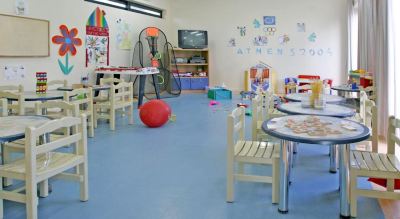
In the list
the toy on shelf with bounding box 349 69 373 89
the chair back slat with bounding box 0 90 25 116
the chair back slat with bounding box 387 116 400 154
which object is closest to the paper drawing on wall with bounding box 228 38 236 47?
the toy on shelf with bounding box 349 69 373 89

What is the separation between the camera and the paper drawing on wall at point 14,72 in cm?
576

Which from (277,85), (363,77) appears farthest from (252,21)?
(363,77)

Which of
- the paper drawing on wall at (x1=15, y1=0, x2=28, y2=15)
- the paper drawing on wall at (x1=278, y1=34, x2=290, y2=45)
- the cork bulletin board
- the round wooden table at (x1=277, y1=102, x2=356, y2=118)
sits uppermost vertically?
the paper drawing on wall at (x1=278, y1=34, x2=290, y2=45)

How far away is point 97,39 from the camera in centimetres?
795

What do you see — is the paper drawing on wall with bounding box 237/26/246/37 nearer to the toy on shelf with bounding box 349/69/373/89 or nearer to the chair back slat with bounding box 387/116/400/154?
the toy on shelf with bounding box 349/69/373/89

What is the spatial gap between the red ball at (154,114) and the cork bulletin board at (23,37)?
2260mm

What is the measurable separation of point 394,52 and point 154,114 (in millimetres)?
3494

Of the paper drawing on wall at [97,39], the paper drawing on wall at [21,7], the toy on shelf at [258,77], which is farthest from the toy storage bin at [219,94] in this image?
the paper drawing on wall at [21,7]

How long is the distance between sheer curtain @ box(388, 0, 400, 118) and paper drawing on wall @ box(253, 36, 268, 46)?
5.75 meters

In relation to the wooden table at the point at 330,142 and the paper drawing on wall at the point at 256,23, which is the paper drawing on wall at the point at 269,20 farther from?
the wooden table at the point at 330,142

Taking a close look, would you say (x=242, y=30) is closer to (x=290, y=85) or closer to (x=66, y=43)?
(x=290, y=85)

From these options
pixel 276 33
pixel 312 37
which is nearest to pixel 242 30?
pixel 276 33

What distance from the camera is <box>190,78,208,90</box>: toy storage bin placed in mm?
10688

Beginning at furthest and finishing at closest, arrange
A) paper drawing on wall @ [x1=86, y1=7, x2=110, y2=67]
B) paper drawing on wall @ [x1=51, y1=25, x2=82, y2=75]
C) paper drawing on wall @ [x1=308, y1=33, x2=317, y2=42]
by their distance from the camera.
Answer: paper drawing on wall @ [x1=308, y1=33, x2=317, y2=42]
paper drawing on wall @ [x1=86, y1=7, x2=110, y2=67]
paper drawing on wall @ [x1=51, y1=25, x2=82, y2=75]
